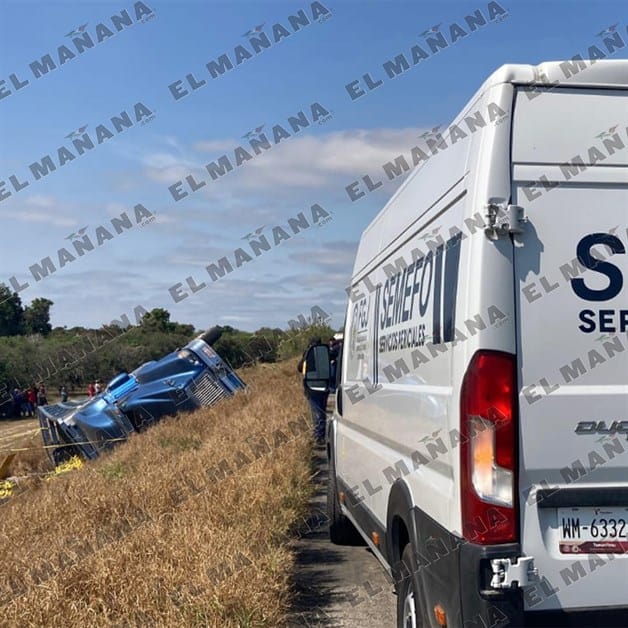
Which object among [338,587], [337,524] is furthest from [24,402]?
[338,587]

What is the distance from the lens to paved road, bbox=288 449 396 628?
5282mm

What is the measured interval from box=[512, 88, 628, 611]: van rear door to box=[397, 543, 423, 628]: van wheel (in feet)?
2.85

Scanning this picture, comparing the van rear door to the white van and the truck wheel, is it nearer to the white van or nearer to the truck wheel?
the white van

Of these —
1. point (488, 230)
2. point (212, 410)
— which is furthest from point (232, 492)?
point (212, 410)

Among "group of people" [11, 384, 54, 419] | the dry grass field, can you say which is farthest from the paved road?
"group of people" [11, 384, 54, 419]

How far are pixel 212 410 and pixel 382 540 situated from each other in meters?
11.2

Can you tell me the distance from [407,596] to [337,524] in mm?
3095

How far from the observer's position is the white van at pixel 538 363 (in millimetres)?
3047

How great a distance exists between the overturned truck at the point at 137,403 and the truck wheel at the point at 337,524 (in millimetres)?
9798

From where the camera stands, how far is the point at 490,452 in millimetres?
3051

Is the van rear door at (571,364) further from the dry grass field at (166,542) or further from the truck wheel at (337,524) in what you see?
the truck wheel at (337,524)

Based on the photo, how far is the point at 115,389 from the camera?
58.5 ft

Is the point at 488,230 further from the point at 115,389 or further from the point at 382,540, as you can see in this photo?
the point at 115,389

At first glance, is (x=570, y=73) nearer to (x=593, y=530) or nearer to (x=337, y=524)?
(x=593, y=530)
